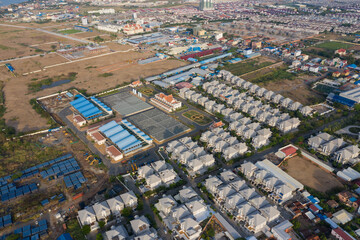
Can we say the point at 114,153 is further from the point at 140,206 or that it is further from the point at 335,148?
the point at 335,148

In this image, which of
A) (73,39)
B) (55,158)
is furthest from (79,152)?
(73,39)

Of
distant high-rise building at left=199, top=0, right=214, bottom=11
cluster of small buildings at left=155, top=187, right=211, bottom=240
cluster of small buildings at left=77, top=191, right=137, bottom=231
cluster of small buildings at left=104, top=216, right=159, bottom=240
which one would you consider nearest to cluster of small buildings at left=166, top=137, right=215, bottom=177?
cluster of small buildings at left=155, top=187, right=211, bottom=240

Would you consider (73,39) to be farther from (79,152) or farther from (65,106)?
(79,152)

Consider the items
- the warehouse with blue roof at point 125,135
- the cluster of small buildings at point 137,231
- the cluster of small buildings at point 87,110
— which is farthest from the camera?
the cluster of small buildings at point 87,110

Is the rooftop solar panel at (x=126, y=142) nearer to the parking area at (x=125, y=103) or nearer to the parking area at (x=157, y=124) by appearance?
the parking area at (x=157, y=124)

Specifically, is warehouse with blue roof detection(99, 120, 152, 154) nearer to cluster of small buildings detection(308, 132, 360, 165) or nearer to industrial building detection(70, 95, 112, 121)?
industrial building detection(70, 95, 112, 121)

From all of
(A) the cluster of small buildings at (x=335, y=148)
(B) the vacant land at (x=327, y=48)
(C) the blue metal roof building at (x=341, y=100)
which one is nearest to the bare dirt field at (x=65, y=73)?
(C) the blue metal roof building at (x=341, y=100)
